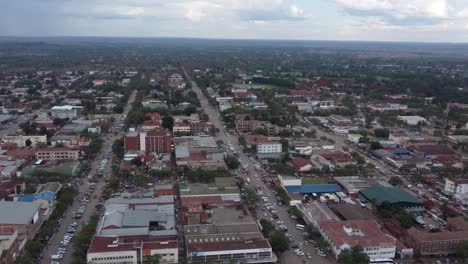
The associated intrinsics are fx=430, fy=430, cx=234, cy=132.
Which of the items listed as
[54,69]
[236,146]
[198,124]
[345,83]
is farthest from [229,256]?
[54,69]

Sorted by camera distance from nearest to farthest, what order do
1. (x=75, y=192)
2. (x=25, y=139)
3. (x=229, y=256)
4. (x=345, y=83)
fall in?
(x=229, y=256) < (x=75, y=192) < (x=25, y=139) < (x=345, y=83)

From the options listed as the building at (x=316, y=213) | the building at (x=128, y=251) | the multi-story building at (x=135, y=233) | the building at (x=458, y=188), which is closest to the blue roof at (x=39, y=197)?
the multi-story building at (x=135, y=233)

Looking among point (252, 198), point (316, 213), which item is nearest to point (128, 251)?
point (252, 198)

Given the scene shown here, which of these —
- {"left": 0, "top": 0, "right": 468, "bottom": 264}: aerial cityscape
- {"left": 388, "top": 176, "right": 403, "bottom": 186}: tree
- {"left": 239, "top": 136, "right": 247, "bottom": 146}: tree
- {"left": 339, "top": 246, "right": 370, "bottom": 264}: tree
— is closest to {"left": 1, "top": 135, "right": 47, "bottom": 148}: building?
{"left": 0, "top": 0, "right": 468, "bottom": 264}: aerial cityscape

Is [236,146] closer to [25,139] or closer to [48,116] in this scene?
[25,139]

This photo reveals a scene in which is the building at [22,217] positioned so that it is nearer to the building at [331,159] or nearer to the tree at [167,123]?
the building at [331,159]

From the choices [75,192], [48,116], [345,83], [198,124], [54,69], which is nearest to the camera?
[75,192]

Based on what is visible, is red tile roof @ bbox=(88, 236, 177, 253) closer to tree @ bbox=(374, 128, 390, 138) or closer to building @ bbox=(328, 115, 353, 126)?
tree @ bbox=(374, 128, 390, 138)

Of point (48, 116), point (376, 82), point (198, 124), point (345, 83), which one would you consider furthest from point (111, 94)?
point (376, 82)

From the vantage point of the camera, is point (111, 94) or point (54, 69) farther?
point (54, 69)
